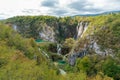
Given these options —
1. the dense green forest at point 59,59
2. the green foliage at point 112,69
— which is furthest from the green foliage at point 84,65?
the green foliage at point 112,69

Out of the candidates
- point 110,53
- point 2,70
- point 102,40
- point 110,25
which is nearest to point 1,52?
point 2,70

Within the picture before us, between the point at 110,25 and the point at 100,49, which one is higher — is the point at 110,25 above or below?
above

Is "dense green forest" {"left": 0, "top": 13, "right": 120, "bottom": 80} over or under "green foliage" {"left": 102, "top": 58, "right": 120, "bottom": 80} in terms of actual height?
over

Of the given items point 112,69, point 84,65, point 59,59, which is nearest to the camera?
point 112,69

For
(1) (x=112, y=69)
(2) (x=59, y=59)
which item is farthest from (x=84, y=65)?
(2) (x=59, y=59)

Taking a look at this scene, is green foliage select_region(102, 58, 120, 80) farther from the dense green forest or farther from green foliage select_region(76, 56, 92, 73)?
green foliage select_region(76, 56, 92, 73)

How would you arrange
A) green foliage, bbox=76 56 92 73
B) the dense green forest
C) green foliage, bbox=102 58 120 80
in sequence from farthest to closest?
green foliage, bbox=76 56 92 73
green foliage, bbox=102 58 120 80
the dense green forest

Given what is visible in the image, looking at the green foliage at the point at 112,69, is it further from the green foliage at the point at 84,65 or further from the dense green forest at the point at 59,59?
the green foliage at the point at 84,65

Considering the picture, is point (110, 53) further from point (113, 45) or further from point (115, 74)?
point (115, 74)

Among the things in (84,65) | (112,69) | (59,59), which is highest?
(112,69)

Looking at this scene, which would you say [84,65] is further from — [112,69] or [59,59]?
[59,59]

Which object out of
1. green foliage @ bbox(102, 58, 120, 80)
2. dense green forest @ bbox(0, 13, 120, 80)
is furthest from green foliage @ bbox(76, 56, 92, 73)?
green foliage @ bbox(102, 58, 120, 80)
